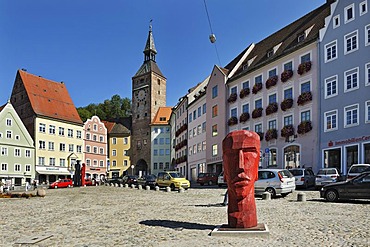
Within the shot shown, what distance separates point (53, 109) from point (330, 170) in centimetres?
5918

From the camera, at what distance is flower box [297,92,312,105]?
3800 centimetres

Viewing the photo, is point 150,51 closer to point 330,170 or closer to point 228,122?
point 228,122

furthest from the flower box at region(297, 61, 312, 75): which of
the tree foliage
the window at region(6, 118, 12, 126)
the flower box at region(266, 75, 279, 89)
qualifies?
the tree foliage

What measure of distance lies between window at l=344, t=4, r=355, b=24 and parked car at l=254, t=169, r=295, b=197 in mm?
17427

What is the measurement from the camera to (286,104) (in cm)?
4084

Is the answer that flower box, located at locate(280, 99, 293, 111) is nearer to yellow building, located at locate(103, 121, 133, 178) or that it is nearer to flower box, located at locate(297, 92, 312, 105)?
flower box, located at locate(297, 92, 312, 105)

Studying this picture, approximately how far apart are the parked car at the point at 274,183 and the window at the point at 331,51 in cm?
1603

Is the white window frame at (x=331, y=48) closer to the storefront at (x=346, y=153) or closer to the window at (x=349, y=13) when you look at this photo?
the window at (x=349, y=13)

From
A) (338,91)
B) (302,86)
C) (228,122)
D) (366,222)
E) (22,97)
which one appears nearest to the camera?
(366,222)

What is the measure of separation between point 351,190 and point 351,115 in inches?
628

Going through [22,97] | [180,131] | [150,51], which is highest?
[150,51]

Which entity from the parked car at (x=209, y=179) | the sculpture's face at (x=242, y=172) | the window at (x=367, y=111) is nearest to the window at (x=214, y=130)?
the parked car at (x=209, y=179)

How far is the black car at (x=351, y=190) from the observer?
18.8m

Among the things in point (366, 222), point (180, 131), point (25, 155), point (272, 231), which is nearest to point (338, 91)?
point (366, 222)
